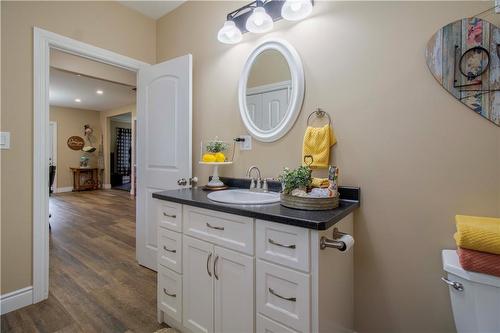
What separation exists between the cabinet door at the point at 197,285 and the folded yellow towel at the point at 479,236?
1097 mm

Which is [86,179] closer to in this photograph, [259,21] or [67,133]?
[67,133]

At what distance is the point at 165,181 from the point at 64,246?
179 centimetres

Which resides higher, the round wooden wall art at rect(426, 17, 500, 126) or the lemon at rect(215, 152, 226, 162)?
the round wooden wall art at rect(426, 17, 500, 126)

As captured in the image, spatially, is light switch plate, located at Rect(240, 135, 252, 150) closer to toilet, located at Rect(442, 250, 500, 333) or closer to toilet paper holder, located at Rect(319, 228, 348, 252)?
toilet paper holder, located at Rect(319, 228, 348, 252)

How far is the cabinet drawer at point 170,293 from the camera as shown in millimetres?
1511

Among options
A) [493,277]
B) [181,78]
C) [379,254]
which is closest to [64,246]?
[181,78]

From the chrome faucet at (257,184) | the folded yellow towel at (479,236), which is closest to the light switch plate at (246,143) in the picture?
the chrome faucet at (257,184)

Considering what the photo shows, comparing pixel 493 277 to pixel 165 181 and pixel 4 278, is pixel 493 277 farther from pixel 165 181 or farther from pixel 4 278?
pixel 4 278

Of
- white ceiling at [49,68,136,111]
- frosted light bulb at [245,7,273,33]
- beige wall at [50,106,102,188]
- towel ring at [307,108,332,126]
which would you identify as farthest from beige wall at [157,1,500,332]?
beige wall at [50,106,102,188]

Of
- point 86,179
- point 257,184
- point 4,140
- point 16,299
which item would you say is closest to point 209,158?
point 257,184

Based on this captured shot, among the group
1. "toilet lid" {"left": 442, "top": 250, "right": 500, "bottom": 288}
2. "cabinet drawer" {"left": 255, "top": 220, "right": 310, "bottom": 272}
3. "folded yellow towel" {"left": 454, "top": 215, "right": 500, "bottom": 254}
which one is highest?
"folded yellow towel" {"left": 454, "top": 215, "right": 500, "bottom": 254}

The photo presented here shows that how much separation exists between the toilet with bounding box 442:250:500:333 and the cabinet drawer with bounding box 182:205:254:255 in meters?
0.84

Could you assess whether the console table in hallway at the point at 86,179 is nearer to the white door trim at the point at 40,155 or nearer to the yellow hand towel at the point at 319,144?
the white door trim at the point at 40,155

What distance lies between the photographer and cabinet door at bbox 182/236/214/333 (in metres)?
1.34
